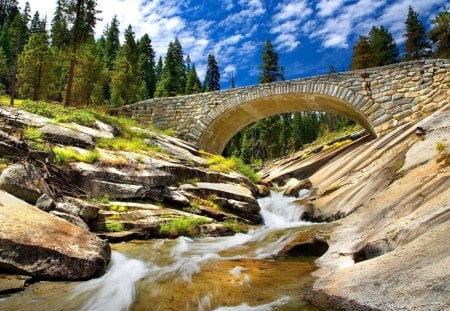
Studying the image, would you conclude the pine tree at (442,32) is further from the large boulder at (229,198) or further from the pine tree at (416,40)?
the large boulder at (229,198)

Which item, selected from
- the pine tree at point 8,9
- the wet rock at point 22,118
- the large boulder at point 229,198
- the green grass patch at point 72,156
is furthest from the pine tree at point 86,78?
the pine tree at point 8,9

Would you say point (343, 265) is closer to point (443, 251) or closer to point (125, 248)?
point (443, 251)

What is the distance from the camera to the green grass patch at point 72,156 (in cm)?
963

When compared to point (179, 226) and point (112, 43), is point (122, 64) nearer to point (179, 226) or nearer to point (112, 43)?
point (179, 226)

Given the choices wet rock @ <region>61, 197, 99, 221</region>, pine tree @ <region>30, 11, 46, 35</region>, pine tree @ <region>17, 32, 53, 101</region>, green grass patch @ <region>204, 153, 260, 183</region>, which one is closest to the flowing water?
wet rock @ <region>61, 197, 99, 221</region>

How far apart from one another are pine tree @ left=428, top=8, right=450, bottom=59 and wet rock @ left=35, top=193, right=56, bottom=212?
28943 millimetres

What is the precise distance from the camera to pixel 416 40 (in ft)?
110

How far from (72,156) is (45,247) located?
5.63 metres

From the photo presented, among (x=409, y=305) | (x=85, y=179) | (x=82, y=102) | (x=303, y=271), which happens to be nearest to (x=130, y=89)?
(x=82, y=102)

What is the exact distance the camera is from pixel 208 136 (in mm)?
22109

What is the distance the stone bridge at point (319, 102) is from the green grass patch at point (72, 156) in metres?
10.7

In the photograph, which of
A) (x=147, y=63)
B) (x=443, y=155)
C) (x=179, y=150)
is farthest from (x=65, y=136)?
(x=147, y=63)

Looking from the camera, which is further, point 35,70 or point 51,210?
point 35,70

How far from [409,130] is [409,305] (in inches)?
489
